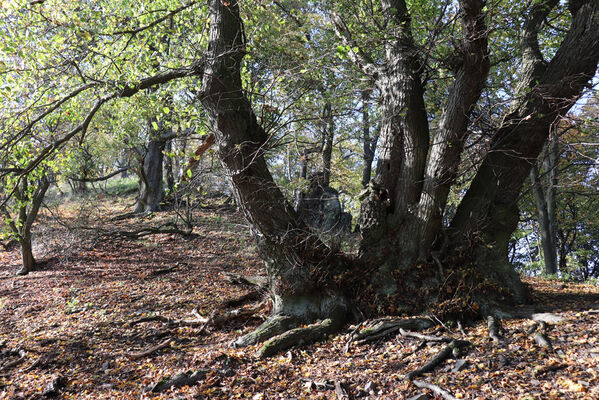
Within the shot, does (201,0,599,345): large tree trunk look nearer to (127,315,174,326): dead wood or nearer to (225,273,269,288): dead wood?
(225,273,269,288): dead wood

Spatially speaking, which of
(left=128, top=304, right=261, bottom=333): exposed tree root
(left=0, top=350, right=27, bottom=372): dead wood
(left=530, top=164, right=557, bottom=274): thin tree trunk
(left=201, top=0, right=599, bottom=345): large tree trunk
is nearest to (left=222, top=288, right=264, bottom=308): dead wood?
(left=128, top=304, right=261, bottom=333): exposed tree root

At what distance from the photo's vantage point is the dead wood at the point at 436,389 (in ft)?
10.6

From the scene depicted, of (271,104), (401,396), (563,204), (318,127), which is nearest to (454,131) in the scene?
(318,127)

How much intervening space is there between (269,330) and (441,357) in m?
2.34

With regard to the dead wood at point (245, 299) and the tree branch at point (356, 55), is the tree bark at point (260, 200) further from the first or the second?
the tree branch at point (356, 55)

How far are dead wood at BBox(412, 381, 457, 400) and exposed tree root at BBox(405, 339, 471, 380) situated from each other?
0.51 feet

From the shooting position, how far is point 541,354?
3680mm

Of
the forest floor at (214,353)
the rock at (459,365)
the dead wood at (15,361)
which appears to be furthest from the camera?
the dead wood at (15,361)

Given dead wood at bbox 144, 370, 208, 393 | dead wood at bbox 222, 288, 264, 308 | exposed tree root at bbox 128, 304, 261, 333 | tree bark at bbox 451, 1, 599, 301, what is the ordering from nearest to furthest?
1. dead wood at bbox 144, 370, 208, 393
2. tree bark at bbox 451, 1, 599, 301
3. exposed tree root at bbox 128, 304, 261, 333
4. dead wood at bbox 222, 288, 264, 308

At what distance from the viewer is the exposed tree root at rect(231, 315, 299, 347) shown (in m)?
5.14

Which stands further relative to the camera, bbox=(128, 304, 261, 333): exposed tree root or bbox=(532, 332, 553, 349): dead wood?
bbox=(128, 304, 261, 333): exposed tree root

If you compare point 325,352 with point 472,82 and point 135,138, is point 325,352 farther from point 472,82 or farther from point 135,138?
point 135,138

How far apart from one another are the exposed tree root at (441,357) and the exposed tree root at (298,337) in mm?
1600

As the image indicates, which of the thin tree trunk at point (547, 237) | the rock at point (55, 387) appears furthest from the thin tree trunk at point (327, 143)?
the thin tree trunk at point (547, 237)
